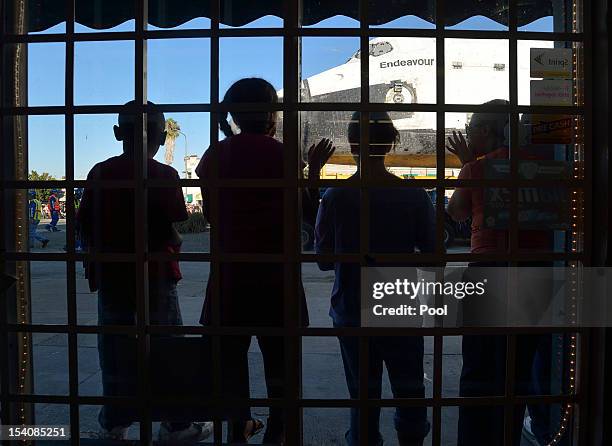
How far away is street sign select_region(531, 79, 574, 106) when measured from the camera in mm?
2863

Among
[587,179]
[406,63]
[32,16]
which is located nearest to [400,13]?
[406,63]

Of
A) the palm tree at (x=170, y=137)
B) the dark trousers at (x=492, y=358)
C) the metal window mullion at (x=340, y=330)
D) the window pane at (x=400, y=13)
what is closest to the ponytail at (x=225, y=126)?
the palm tree at (x=170, y=137)

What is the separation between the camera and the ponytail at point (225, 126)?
286 centimetres

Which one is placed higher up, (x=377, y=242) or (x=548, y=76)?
(x=548, y=76)

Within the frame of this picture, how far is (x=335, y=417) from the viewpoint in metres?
3.02

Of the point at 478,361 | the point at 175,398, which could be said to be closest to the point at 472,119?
the point at 478,361

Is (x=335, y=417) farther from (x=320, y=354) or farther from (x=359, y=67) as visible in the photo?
(x=359, y=67)

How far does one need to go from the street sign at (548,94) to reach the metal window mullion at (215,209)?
5.52 feet

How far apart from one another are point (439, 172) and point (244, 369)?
1.49 m

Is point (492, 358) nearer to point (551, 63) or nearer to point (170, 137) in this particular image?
point (551, 63)

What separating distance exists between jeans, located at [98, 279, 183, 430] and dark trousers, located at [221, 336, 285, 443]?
0.33 meters

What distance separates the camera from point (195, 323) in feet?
9.53

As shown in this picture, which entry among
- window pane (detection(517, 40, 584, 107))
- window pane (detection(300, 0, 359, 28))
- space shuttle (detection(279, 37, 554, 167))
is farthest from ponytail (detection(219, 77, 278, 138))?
window pane (detection(517, 40, 584, 107))

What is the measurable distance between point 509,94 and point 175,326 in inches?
84.5
